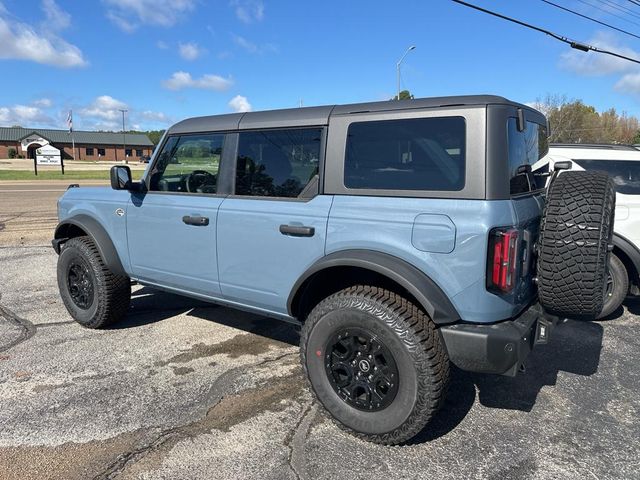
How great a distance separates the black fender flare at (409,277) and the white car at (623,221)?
2797 mm

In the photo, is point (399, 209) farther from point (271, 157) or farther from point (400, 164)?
point (271, 157)

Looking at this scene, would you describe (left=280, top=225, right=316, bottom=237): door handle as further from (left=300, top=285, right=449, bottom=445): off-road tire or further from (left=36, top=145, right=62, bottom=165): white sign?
(left=36, top=145, right=62, bottom=165): white sign

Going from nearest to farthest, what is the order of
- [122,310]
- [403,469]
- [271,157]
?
[403,469] → [271,157] → [122,310]

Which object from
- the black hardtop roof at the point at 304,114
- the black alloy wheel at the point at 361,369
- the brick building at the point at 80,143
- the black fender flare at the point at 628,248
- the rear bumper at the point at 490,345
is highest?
the brick building at the point at 80,143

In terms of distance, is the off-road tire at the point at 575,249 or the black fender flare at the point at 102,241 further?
the black fender flare at the point at 102,241

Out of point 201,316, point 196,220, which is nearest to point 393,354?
point 196,220

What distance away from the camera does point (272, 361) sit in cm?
415

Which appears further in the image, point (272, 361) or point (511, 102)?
point (272, 361)

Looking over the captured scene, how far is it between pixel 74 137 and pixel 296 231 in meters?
99.5

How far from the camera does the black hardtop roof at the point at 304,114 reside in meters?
2.79

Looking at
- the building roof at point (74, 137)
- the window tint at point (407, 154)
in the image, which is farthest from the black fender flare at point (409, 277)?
the building roof at point (74, 137)

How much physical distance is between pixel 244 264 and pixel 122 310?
1.90m

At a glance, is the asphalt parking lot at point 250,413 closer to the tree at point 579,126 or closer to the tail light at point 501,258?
the tail light at point 501,258

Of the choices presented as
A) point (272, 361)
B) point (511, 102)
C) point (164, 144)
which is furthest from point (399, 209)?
point (164, 144)
